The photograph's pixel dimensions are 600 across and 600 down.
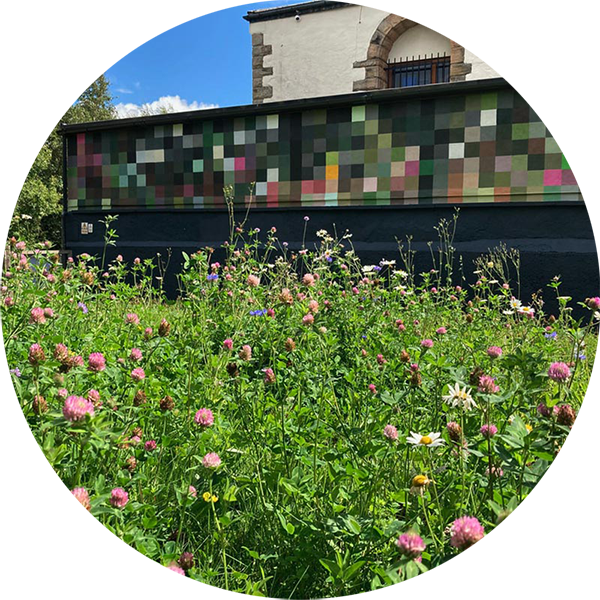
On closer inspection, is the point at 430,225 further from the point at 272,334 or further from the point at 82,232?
the point at 82,232

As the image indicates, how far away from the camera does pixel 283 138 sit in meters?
6.24

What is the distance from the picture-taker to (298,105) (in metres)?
5.96

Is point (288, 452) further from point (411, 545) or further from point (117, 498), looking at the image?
point (411, 545)

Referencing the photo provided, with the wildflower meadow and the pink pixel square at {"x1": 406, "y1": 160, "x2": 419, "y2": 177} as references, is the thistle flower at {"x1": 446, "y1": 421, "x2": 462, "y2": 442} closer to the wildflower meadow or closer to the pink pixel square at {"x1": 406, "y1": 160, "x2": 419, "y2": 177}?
the wildflower meadow

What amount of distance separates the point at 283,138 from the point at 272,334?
14.4ft

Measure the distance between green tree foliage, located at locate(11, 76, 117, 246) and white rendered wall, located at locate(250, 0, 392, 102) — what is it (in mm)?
5741

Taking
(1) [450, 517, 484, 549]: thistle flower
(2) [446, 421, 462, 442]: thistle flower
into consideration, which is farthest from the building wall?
(1) [450, 517, 484, 549]: thistle flower

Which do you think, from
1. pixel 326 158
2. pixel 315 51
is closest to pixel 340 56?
pixel 315 51

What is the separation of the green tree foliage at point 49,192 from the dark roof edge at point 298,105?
209 mm

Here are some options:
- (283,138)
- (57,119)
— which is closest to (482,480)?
(57,119)

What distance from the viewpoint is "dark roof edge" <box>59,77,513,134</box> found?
5285 mm

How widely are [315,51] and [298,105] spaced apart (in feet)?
19.9

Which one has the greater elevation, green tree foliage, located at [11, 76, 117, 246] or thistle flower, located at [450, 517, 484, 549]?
green tree foliage, located at [11, 76, 117, 246]

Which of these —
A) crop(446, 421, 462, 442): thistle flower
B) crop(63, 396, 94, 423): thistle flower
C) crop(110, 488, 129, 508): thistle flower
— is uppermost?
crop(63, 396, 94, 423): thistle flower
